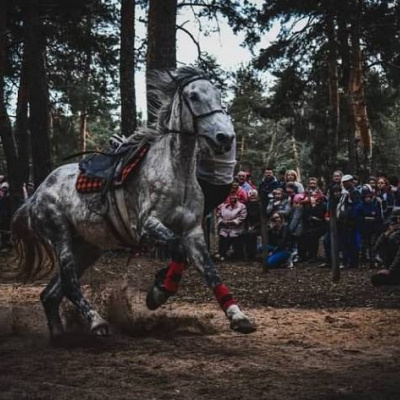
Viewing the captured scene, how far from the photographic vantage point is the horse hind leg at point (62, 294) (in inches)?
250

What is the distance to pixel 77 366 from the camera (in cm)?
532

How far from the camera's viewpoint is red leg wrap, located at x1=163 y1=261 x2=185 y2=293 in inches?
248

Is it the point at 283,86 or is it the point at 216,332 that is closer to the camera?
the point at 216,332

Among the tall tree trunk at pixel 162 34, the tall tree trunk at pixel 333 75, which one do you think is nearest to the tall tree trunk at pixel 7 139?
the tall tree trunk at pixel 162 34

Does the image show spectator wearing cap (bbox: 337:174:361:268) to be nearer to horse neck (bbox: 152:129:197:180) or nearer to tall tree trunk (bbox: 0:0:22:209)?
horse neck (bbox: 152:129:197:180)

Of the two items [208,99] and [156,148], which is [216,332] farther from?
[208,99]

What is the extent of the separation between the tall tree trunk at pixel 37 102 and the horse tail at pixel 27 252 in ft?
29.5

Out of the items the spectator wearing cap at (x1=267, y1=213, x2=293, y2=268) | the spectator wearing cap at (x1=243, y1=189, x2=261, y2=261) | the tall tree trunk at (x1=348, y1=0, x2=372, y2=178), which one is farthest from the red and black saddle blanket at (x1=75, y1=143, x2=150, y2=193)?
the tall tree trunk at (x1=348, y1=0, x2=372, y2=178)

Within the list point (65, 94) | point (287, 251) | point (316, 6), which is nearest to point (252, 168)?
point (65, 94)

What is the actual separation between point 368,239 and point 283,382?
348 inches

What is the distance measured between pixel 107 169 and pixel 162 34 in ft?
21.0

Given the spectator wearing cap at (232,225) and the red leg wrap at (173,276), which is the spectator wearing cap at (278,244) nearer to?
the spectator wearing cap at (232,225)

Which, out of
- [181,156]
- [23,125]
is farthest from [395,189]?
[23,125]

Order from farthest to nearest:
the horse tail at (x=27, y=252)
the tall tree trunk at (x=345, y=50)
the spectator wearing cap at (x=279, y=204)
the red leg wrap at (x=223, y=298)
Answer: the tall tree trunk at (x=345, y=50), the spectator wearing cap at (x=279, y=204), the horse tail at (x=27, y=252), the red leg wrap at (x=223, y=298)
